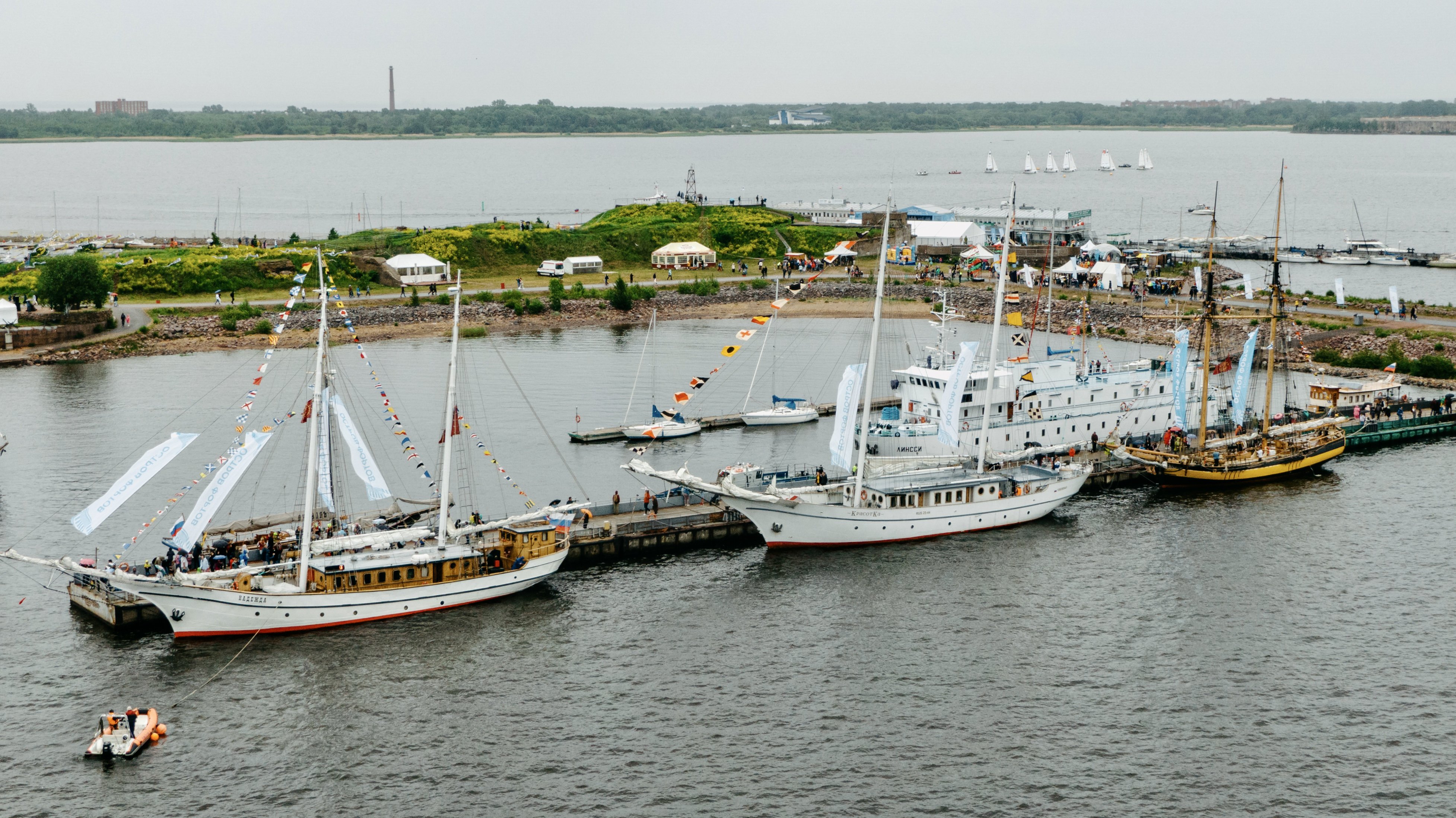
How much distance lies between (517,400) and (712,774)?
47851mm

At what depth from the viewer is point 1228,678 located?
1731 inches

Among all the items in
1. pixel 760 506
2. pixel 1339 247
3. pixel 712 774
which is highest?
pixel 1339 247

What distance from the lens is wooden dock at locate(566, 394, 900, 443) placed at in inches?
2894

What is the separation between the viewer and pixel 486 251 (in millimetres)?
135000

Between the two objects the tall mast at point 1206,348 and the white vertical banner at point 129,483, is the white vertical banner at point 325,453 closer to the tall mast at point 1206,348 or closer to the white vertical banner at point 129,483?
the white vertical banner at point 129,483

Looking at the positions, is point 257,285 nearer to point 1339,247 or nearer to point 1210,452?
point 1210,452

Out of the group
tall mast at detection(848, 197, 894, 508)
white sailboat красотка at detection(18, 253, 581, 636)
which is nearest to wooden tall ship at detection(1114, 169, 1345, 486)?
tall mast at detection(848, 197, 894, 508)

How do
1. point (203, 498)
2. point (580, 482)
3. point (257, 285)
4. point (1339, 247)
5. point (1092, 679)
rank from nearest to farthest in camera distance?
point (1092, 679), point (203, 498), point (580, 482), point (257, 285), point (1339, 247)

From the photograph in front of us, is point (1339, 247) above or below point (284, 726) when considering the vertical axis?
above

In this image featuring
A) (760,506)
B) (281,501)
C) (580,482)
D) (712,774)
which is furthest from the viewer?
(580,482)

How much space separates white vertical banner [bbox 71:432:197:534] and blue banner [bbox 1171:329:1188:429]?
47.4m

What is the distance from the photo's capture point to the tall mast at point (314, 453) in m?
46.3

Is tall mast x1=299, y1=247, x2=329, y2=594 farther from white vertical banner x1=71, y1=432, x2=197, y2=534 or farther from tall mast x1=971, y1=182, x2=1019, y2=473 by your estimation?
tall mast x1=971, y1=182, x2=1019, y2=473

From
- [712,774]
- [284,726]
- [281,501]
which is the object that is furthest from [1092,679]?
[281,501]
